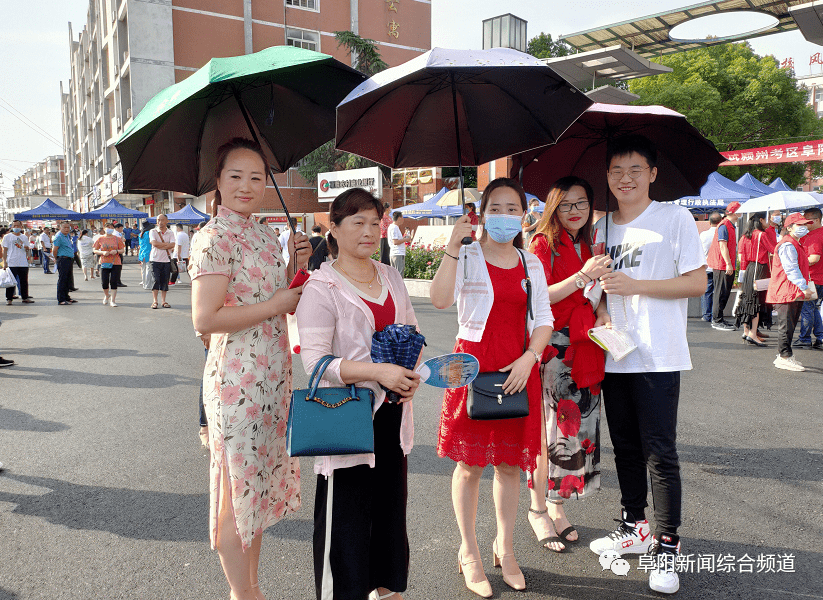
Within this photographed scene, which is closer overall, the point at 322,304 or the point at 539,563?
the point at 322,304

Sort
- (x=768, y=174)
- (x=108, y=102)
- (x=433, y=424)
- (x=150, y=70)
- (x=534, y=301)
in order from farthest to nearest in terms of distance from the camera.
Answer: (x=108, y=102)
(x=768, y=174)
(x=150, y=70)
(x=433, y=424)
(x=534, y=301)

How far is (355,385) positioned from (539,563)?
5.24ft

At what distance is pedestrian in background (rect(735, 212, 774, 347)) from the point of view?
27.2 ft

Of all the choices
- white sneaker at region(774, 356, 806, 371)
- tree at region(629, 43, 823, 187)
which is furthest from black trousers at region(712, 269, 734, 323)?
tree at region(629, 43, 823, 187)

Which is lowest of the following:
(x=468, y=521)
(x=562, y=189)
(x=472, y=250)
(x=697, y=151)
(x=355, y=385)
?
(x=468, y=521)

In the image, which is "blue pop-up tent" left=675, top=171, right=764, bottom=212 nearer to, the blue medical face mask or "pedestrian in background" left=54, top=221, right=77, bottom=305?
the blue medical face mask

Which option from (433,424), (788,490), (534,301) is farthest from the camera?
(433,424)

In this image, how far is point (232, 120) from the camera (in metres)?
2.89

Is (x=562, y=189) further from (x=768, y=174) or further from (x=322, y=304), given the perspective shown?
(x=768, y=174)

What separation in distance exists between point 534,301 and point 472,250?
0.39m

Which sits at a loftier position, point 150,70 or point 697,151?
point 150,70

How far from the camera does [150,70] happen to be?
31.0m

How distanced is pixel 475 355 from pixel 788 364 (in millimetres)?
6279

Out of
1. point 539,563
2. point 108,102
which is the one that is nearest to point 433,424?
point 539,563
